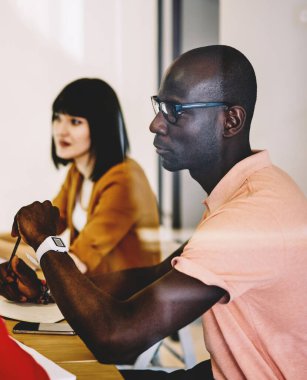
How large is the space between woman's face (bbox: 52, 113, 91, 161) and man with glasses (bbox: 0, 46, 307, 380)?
725 millimetres

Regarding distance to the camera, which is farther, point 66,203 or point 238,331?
point 66,203

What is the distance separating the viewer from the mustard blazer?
6.11ft

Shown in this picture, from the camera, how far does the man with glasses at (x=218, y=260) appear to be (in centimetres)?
92

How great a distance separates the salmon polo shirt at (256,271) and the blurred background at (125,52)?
0.66m

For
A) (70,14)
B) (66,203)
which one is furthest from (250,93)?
(66,203)

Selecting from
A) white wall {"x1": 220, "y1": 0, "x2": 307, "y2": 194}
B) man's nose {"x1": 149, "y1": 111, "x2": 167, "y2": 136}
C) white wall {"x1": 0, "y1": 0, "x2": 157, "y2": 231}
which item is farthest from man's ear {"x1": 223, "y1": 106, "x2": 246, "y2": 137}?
white wall {"x1": 0, "y1": 0, "x2": 157, "y2": 231}

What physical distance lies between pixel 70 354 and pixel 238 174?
51 centimetres

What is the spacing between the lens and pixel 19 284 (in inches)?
48.8

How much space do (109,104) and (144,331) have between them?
4.28 feet

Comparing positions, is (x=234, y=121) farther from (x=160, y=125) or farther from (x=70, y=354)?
(x=70, y=354)

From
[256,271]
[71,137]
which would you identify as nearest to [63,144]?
[71,137]

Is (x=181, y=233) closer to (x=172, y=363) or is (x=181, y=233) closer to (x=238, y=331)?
(x=172, y=363)

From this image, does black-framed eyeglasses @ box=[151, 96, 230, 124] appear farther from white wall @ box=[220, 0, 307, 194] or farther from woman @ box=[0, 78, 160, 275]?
woman @ box=[0, 78, 160, 275]

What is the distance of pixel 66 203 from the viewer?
6.08 feet
